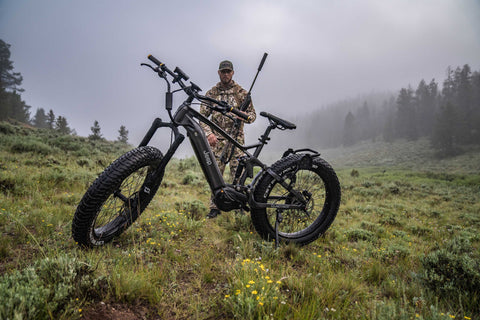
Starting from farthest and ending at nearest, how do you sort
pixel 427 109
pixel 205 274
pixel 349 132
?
pixel 349 132, pixel 427 109, pixel 205 274

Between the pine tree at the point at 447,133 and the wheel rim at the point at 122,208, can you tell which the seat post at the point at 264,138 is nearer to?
the wheel rim at the point at 122,208

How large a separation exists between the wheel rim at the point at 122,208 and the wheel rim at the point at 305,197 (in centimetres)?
193

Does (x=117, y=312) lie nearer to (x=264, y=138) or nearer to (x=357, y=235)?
(x=264, y=138)

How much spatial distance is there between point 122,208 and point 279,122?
2630 millimetres

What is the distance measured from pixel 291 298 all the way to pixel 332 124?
184 meters

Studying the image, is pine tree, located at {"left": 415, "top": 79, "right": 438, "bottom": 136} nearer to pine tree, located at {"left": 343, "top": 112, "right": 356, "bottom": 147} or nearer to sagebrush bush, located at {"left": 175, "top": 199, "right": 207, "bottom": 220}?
pine tree, located at {"left": 343, "top": 112, "right": 356, "bottom": 147}

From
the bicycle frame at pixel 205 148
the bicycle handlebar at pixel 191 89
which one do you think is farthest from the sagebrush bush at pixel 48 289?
the bicycle handlebar at pixel 191 89

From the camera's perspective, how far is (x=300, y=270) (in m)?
2.80

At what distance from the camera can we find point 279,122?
11.5ft

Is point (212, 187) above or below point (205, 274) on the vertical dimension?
above

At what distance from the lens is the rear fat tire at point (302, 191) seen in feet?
10.8

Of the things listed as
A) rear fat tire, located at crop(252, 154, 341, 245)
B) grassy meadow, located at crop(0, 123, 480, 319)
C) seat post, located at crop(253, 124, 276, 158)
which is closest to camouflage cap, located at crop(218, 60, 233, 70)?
seat post, located at crop(253, 124, 276, 158)

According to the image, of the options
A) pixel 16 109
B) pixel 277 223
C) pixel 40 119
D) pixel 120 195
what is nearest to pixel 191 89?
pixel 120 195

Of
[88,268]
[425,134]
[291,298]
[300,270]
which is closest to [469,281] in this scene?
[300,270]
